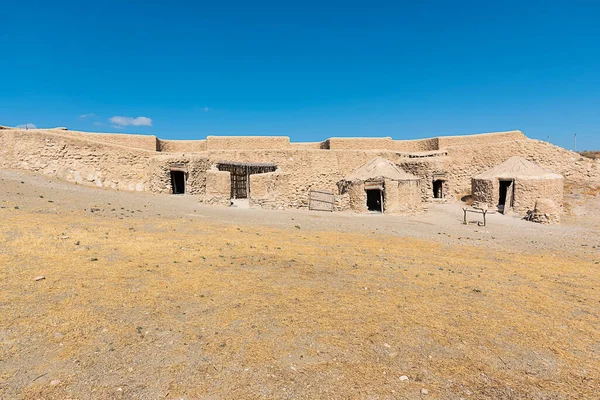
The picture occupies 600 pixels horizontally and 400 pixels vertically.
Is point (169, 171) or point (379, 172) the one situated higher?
point (169, 171)

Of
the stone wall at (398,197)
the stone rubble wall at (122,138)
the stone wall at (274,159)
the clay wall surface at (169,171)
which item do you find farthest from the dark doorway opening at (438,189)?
the stone rubble wall at (122,138)

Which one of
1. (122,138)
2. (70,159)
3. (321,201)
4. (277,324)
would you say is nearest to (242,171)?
(321,201)

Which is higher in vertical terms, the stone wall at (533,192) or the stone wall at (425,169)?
the stone wall at (425,169)

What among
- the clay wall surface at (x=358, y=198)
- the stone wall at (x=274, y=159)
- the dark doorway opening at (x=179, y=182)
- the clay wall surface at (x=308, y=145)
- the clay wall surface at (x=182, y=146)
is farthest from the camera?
the clay wall surface at (x=308, y=145)

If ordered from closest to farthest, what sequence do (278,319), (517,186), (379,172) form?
(278,319)
(517,186)
(379,172)

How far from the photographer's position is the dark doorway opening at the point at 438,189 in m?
28.8

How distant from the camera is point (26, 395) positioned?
3131mm

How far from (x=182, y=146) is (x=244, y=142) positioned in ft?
21.5

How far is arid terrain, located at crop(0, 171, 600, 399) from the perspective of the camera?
3.55 m

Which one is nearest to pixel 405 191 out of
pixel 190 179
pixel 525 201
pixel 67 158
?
pixel 525 201

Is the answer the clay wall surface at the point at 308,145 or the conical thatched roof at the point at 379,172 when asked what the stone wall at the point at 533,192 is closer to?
the conical thatched roof at the point at 379,172

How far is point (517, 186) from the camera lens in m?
24.4

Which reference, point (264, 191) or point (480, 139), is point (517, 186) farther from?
point (264, 191)

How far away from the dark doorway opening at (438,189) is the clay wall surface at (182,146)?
22.4 metres
